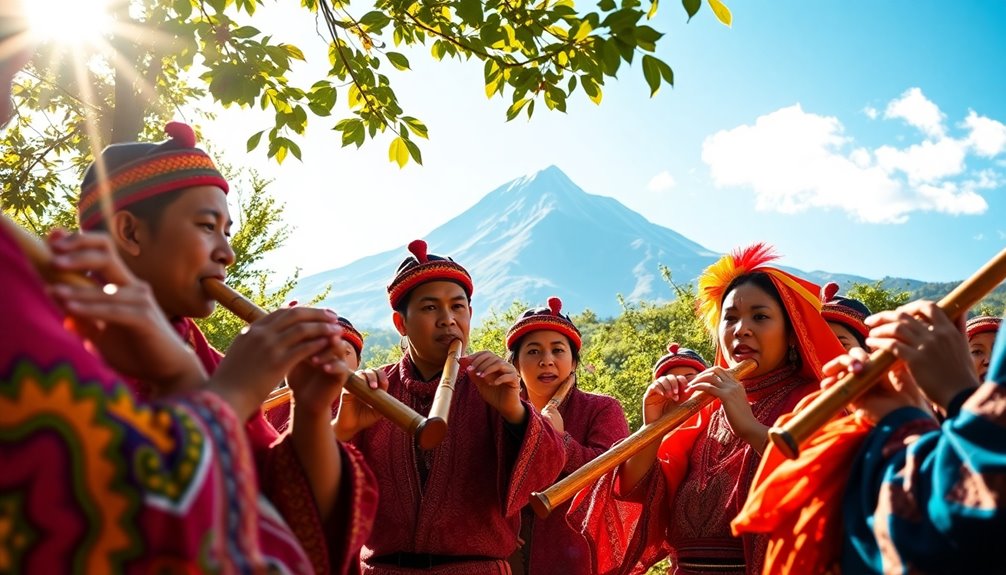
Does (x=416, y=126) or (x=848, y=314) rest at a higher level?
(x=416, y=126)

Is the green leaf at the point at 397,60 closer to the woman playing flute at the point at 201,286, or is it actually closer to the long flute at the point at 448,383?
the long flute at the point at 448,383

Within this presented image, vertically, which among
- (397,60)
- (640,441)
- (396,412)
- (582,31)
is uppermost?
(397,60)

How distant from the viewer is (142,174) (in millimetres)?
2121

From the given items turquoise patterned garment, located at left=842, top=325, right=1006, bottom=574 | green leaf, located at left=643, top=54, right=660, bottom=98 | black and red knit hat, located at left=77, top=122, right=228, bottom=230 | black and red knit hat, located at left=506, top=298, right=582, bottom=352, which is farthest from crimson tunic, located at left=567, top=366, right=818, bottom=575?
black and red knit hat, located at left=77, top=122, right=228, bottom=230

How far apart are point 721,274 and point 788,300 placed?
1.35 feet

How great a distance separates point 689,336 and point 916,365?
87.2 feet

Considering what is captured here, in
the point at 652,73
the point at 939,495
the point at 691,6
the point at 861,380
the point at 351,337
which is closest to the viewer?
the point at 939,495

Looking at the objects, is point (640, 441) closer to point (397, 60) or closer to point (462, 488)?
point (462, 488)

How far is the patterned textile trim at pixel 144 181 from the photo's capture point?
6.91ft

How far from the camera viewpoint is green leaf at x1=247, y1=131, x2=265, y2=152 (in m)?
4.57

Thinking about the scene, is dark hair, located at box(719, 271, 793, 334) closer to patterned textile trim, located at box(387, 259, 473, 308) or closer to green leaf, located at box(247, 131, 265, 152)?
patterned textile trim, located at box(387, 259, 473, 308)

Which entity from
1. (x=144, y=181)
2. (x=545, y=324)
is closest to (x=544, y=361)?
(x=545, y=324)

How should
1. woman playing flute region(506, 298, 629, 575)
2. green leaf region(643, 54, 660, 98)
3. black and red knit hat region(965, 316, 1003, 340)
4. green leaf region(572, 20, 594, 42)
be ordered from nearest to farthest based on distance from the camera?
green leaf region(643, 54, 660, 98)
green leaf region(572, 20, 594, 42)
woman playing flute region(506, 298, 629, 575)
black and red knit hat region(965, 316, 1003, 340)

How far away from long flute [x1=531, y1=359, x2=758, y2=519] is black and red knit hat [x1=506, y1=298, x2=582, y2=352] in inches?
89.2
